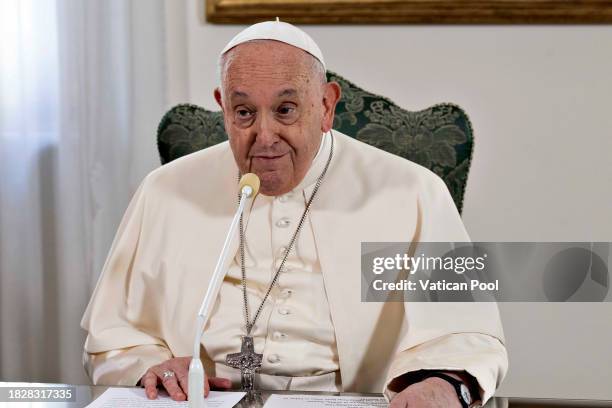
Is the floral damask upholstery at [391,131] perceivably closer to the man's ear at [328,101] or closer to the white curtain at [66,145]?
the man's ear at [328,101]

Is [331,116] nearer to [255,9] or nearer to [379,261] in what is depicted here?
[379,261]

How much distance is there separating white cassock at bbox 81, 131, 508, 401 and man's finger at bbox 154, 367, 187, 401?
0.19 meters

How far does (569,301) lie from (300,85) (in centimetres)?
183

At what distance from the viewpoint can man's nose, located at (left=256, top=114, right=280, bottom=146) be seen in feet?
6.44

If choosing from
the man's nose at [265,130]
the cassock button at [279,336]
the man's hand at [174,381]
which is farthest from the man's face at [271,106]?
the man's hand at [174,381]

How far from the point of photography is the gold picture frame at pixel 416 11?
3104mm

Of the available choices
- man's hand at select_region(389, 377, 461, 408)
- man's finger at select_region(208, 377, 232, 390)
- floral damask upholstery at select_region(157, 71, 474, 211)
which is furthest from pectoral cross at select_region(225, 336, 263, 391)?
floral damask upholstery at select_region(157, 71, 474, 211)

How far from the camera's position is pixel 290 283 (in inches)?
83.3

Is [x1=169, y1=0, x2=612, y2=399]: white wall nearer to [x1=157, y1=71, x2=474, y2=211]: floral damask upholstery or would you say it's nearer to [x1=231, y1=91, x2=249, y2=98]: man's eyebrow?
[x1=157, y1=71, x2=474, y2=211]: floral damask upholstery

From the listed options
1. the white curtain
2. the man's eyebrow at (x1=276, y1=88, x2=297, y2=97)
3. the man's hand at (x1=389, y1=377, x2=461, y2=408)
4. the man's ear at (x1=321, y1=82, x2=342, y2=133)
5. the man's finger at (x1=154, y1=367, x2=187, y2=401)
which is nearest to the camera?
the man's hand at (x1=389, y1=377, x2=461, y2=408)

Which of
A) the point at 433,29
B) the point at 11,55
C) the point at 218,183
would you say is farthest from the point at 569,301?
the point at 11,55

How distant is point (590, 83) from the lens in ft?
10.4

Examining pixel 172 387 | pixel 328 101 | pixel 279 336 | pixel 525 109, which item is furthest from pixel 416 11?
pixel 172 387

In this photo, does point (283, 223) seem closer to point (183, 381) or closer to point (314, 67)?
point (314, 67)
